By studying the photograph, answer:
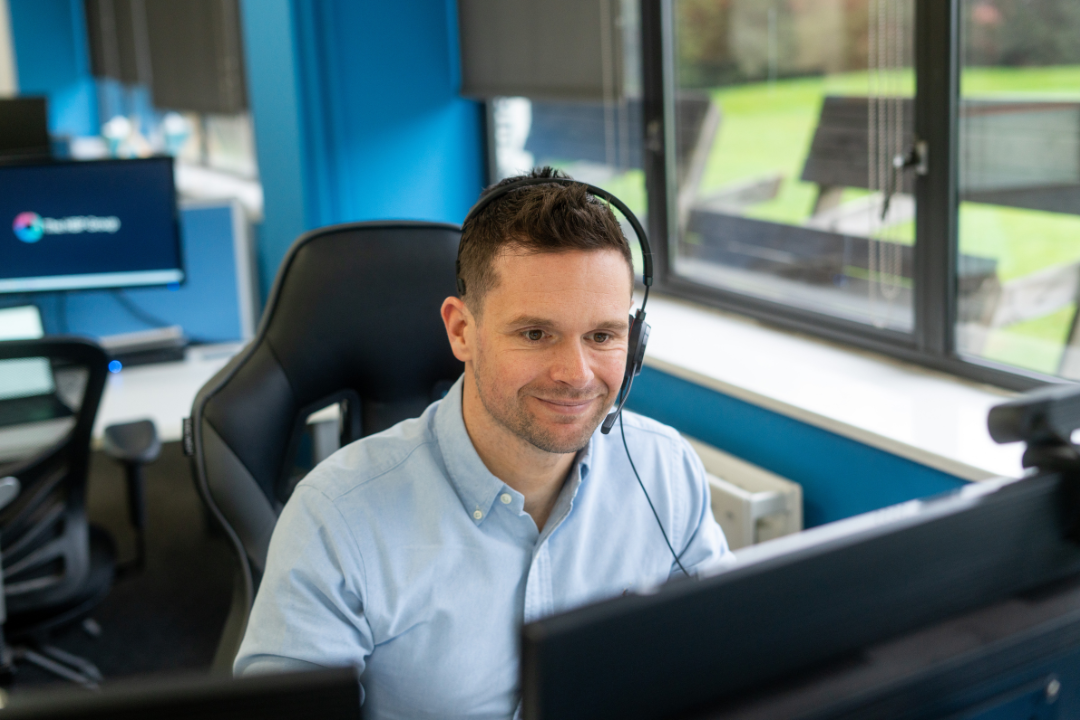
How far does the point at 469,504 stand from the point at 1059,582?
644 millimetres

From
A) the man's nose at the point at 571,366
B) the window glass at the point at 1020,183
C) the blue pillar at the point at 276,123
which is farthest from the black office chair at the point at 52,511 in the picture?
the window glass at the point at 1020,183

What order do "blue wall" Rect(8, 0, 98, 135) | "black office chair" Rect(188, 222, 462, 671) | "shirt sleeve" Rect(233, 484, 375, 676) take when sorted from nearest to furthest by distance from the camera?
1. "shirt sleeve" Rect(233, 484, 375, 676)
2. "black office chair" Rect(188, 222, 462, 671)
3. "blue wall" Rect(8, 0, 98, 135)

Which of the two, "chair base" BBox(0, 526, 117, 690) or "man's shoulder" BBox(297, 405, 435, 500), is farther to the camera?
"chair base" BBox(0, 526, 117, 690)

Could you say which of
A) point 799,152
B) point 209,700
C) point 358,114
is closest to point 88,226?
point 358,114

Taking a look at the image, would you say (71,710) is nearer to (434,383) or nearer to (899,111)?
(434,383)

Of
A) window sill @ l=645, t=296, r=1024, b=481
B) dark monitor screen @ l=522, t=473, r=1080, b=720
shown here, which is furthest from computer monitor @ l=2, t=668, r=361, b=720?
window sill @ l=645, t=296, r=1024, b=481

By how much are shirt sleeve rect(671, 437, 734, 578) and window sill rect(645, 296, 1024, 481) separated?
1.97 feet

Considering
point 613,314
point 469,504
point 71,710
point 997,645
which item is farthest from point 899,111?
point 71,710

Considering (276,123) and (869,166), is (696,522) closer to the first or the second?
Result: (869,166)

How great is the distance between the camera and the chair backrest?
2.09 meters

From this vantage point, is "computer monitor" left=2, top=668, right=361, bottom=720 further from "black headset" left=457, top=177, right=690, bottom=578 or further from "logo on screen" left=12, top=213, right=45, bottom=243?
"logo on screen" left=12, top=213, right=45, bottom=243

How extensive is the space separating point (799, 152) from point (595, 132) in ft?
2.67

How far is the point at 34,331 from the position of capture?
2.67m

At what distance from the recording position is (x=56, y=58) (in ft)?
24.9
